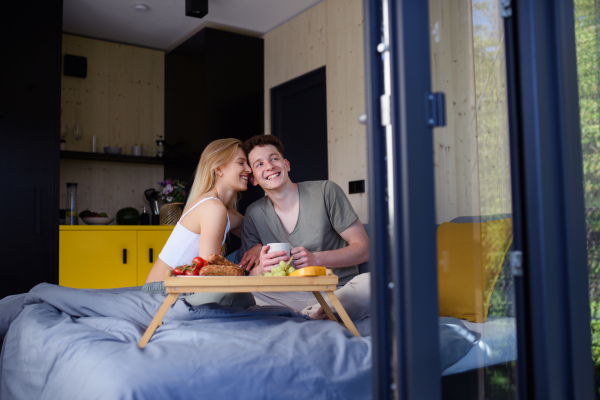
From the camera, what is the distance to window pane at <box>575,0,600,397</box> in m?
1.04

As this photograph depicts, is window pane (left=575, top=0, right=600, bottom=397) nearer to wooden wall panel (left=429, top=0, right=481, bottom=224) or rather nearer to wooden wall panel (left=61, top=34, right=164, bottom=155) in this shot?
wooden wall panel (left=429, top=0, right=481, bottom=224)

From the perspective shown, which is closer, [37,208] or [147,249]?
[37,208]

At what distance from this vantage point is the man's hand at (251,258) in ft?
7.84

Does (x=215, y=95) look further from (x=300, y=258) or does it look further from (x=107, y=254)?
(x=300, y=258)

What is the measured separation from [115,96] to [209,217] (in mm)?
3459

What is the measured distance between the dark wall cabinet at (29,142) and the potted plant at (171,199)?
964 millimetres

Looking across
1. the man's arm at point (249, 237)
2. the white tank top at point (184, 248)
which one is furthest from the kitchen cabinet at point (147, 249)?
the white tank top at point (184, 248)

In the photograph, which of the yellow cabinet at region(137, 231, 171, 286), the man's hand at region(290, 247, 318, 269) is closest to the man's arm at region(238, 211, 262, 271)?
the man's hand at region(290, 247, 318, 269)

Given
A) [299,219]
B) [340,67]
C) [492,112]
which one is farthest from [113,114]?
[492,112]

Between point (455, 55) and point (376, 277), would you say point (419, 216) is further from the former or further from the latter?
point (455, 55)

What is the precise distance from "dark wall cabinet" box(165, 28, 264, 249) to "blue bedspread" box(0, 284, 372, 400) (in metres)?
2.67

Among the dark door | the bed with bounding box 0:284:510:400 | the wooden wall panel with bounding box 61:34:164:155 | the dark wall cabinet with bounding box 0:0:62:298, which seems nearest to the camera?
the bed with bounding box 0:284:510:400

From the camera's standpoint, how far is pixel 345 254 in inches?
91.3

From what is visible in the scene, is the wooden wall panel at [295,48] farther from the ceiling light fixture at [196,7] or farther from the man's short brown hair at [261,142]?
the man's short brown hair at [261,142]
